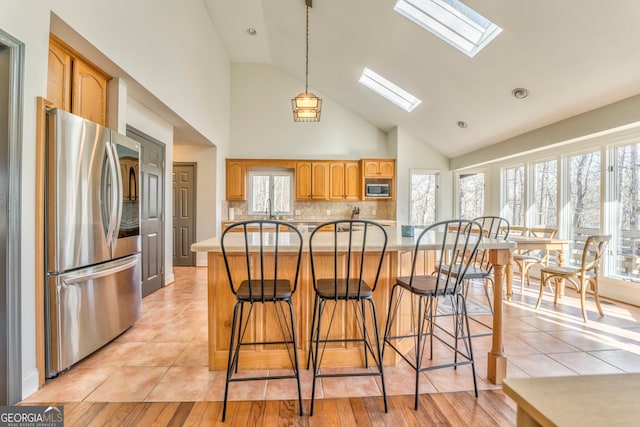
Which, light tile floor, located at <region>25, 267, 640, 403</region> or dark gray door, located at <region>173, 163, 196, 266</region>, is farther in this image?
dark gray door, located at <region>173, 163, 196, 266</region>

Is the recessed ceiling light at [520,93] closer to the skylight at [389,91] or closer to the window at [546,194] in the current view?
the window at [546,194]

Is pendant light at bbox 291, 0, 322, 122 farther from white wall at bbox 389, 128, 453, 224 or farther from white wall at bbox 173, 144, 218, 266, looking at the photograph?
white wall at bbox 389, 128, 453, 224

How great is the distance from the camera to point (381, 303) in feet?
7.02

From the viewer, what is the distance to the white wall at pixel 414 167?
20.3 ft

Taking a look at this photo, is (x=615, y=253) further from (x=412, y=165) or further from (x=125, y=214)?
(x=125, y=214)

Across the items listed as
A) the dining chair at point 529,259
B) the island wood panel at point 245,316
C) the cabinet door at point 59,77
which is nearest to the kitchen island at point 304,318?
the island wood panel at point 245,316

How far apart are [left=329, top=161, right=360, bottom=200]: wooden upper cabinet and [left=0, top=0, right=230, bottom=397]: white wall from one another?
88.7 inches

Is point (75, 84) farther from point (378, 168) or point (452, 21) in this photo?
point (378, 168)

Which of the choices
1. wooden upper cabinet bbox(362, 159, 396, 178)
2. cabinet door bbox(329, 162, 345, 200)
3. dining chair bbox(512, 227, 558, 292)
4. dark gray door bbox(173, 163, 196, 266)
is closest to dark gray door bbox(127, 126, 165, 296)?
dark gray door bbox(173, 163, 196, 266)

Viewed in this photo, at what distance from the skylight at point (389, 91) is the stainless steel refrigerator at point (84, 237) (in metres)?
4.09

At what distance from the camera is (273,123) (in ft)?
21.1

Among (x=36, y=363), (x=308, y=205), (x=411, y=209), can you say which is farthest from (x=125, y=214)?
(x=411, y=209)

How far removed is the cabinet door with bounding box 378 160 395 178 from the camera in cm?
623

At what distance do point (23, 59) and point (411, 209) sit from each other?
5.92m
